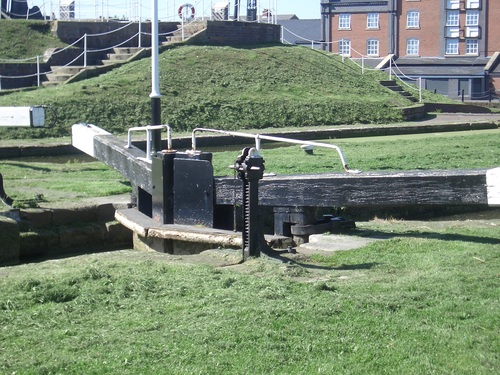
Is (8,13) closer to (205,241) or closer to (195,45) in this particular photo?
(195,45)

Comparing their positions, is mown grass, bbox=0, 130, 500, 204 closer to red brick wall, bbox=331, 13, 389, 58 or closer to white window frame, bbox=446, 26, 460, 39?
white window frame, bbox=446, 26, 460, 39

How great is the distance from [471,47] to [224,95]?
50329mm

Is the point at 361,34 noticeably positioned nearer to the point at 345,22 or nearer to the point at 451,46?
the point at 345,22

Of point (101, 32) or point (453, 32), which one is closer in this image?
point (101, 32)

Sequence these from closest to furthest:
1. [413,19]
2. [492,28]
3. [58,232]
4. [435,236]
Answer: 1. [435,236]
2. [58,232]
3. [492,28]
4. [413,19]

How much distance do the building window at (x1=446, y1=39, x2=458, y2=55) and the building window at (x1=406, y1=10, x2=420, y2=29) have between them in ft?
9.37

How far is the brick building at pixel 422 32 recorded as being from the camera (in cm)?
6962

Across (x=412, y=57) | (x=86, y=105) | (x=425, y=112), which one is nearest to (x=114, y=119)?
(x=86, y=105)

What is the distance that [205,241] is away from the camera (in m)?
9.80

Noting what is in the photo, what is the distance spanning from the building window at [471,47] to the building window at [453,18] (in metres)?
1.71

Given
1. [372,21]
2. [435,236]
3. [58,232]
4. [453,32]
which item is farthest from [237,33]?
[372,21]

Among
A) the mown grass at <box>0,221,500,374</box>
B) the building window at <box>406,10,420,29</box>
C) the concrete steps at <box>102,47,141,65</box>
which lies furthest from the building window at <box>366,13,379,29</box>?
the mown grass at <box>0,221,500,374</box>

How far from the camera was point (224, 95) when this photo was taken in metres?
26.9

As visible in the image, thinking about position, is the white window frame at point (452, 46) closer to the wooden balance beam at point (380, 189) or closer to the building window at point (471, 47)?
the building window at point (471, 47)
